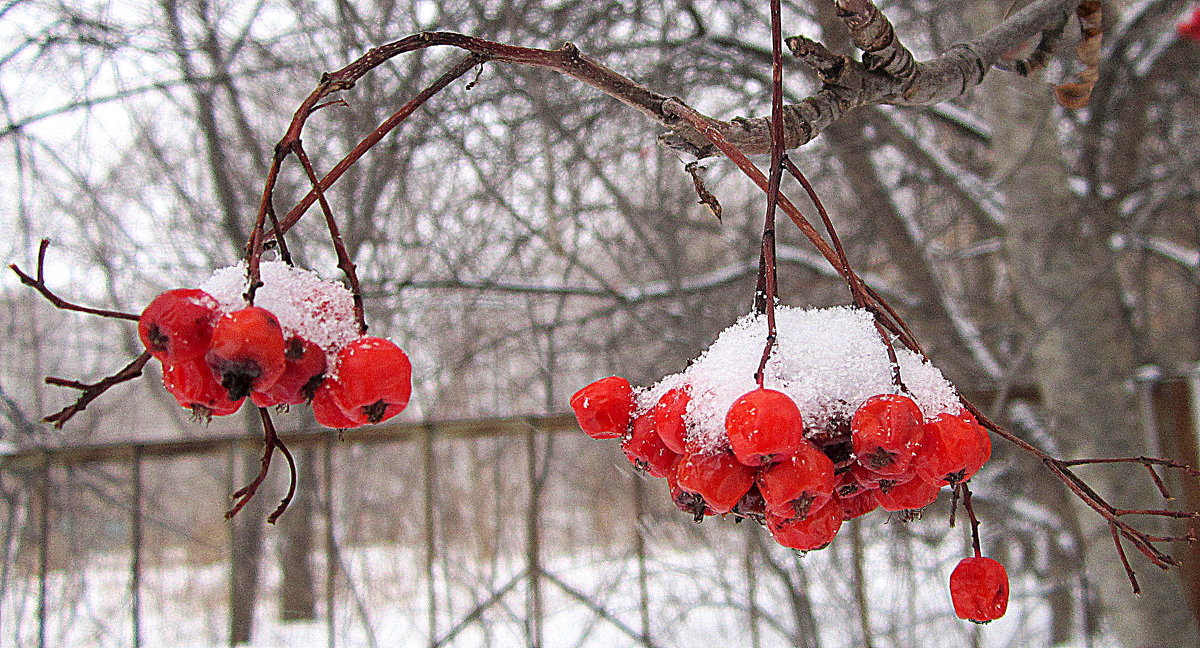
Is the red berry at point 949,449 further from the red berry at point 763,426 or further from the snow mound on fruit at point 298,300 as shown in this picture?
the snow mound on fruit at point 298,300

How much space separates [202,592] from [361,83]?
3678 millimetres

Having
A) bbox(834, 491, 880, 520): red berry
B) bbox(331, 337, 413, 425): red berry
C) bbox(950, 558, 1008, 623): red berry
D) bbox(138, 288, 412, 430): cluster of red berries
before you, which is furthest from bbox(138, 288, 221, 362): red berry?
bbox(950, 558, 1008, 623): red berry

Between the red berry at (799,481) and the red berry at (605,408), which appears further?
the red berry at (605,408)

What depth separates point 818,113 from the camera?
2.53 feet

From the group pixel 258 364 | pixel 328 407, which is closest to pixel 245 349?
pixel 258 364

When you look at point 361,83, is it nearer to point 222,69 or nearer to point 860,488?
point 222,69

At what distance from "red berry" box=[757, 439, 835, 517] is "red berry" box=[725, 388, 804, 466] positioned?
2 cm

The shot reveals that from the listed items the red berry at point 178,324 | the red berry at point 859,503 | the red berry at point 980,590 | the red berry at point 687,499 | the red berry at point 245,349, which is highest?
the red berry at point 178,324

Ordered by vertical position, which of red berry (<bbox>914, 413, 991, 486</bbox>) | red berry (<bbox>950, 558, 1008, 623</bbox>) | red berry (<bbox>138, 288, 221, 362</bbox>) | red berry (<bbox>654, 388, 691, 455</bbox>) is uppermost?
red berry (<bbox>138, 288, 221, 362</bbox>)

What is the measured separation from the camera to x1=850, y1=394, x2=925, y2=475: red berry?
57 cm

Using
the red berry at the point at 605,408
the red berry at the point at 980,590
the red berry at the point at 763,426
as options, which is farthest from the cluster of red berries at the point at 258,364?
the red berry at the point at 980,590

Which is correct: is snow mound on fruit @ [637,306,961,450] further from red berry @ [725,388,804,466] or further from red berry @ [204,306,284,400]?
red berry @ [204,306,284,400]

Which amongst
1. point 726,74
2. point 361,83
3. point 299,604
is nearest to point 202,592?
point 299,604

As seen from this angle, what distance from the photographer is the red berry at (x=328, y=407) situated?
26.4 inches
